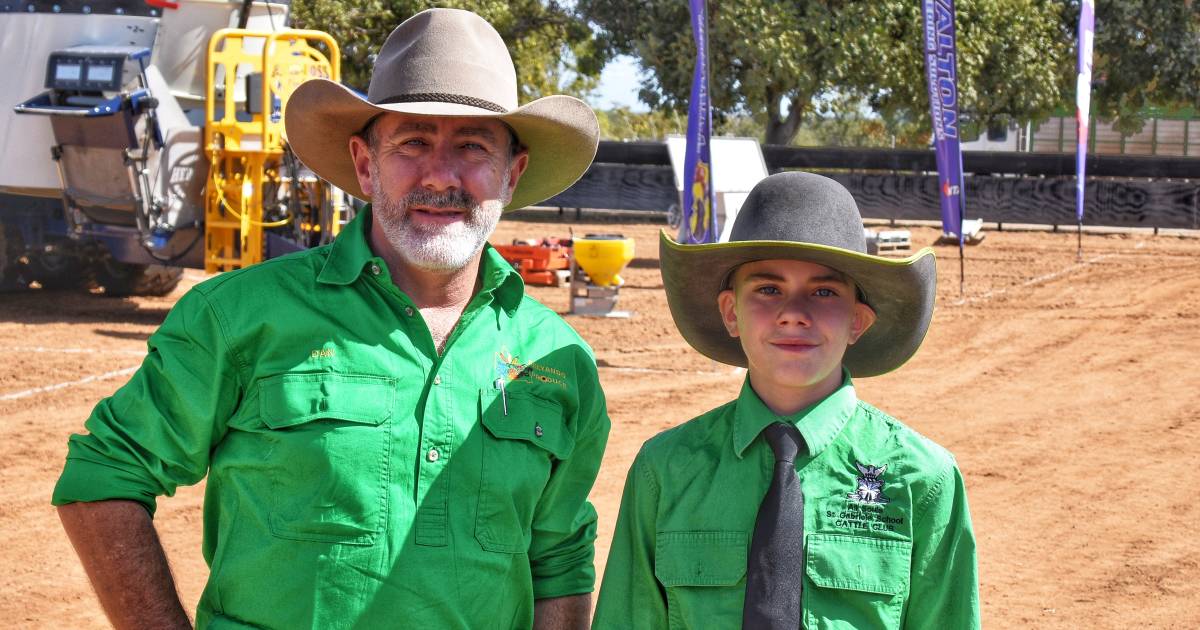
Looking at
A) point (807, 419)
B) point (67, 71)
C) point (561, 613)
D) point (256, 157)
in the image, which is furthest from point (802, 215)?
point (67, 71)

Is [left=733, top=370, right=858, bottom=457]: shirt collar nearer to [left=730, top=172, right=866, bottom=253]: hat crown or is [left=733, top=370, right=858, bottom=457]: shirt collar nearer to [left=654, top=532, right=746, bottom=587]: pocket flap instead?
[left=654, top=532, right=746, bottom=587]: pocket flap

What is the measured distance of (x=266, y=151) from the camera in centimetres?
1145

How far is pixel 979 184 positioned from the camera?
2355 cm

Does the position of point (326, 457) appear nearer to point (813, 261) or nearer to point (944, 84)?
point (813, 261)

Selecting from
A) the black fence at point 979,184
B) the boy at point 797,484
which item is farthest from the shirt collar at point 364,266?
the black fence at point 979,184

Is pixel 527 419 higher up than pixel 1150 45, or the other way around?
pixel 1150 45

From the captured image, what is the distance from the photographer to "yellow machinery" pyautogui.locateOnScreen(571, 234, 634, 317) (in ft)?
42.4

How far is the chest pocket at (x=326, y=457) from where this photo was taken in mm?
2490

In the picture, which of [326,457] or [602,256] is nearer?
[326,457]

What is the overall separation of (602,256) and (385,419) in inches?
415

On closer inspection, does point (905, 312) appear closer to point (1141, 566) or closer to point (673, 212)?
point (1141, 566)

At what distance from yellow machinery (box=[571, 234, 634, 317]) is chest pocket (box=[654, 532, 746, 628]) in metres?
10.4

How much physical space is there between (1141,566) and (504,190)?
14.8ft

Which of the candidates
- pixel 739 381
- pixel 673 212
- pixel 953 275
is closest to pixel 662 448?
pixel 739 381
